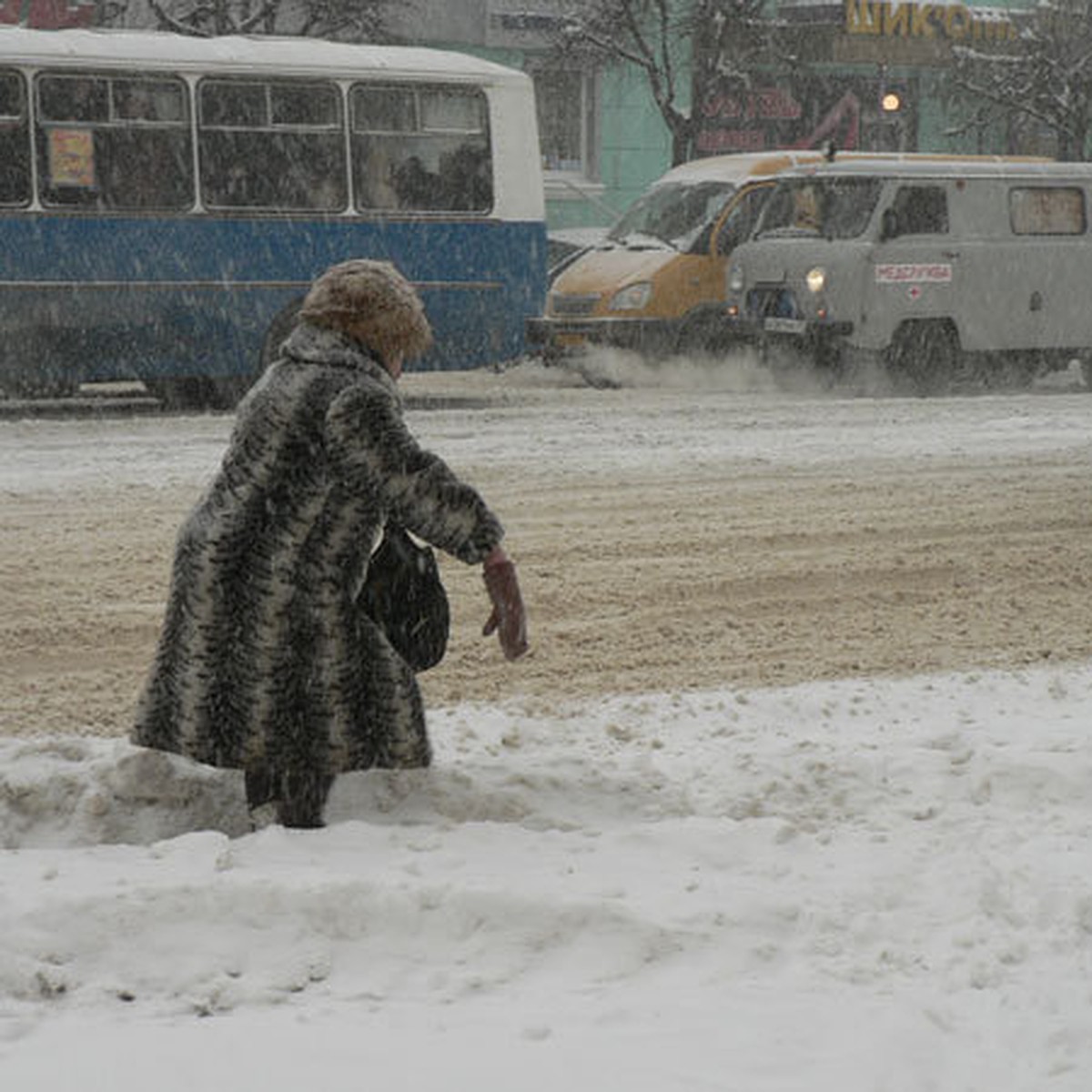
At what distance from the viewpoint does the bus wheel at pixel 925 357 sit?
16.2 m

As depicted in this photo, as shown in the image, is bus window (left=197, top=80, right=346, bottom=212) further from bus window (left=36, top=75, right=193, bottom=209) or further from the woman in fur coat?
the woman in fur coat

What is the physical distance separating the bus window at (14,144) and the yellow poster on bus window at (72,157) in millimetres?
177

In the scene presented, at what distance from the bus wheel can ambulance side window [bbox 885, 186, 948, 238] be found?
81 centimetres

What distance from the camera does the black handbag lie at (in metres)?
4.62

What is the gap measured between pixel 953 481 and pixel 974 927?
6978mm

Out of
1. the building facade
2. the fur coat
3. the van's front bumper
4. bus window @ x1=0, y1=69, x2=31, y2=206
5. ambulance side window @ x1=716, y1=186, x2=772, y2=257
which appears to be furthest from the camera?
the building facade

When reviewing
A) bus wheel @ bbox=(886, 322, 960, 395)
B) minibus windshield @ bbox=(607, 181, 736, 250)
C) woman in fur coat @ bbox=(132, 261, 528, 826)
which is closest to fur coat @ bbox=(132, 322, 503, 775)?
woman in fur coat @ bbox=(132, 261, 528, 826)

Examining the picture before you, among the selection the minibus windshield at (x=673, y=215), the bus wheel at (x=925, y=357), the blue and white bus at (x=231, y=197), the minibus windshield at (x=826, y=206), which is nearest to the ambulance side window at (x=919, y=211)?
the minibus windshield at (x=826, y=206)

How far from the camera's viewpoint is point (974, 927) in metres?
3.99

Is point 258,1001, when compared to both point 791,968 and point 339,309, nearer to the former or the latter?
point 791,968

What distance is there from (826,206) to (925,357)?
5.20 ft

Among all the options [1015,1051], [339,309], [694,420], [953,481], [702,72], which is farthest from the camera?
[702,72]

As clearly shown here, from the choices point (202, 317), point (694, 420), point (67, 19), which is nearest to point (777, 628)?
point (694, 420)

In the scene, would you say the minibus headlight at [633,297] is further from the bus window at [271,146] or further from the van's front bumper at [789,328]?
the bus window at [271,146]
